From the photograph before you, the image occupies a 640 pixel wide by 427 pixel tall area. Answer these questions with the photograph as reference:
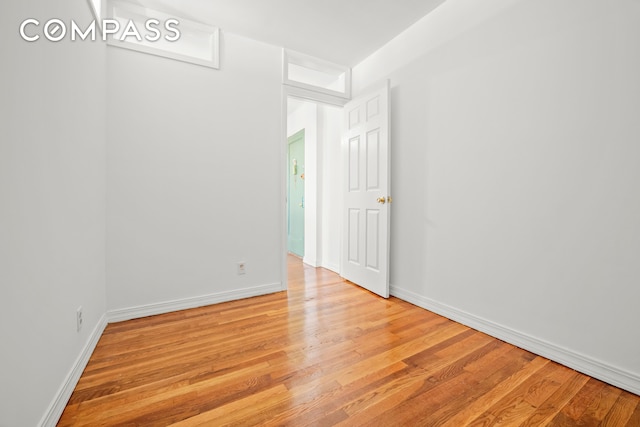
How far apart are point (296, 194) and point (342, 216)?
175 cm

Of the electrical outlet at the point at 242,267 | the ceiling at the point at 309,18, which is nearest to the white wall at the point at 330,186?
the ceiling at the point at 309,18

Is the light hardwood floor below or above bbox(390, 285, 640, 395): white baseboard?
below

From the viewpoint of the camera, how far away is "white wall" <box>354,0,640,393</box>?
4.85ft

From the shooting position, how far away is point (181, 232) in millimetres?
2496

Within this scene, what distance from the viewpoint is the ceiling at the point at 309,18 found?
2.34 m

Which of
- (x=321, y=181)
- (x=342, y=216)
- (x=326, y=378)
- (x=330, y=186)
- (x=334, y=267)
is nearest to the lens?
(x=326, y=378)

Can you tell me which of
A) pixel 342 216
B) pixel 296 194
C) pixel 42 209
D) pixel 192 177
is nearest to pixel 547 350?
pixel 342 216

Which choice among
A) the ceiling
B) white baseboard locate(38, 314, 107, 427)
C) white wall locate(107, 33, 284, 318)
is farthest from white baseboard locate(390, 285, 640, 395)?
the ceiling

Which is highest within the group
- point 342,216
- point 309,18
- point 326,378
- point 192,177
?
point 309,18

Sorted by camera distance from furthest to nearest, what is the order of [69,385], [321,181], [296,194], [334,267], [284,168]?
[296,194]
[321,181]
[334,267]
[284,168]
[69,385]

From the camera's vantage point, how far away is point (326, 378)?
152 cm

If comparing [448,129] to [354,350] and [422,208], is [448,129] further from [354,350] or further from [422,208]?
[354,350]

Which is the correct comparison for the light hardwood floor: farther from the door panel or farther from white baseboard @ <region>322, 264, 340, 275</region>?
the door panel

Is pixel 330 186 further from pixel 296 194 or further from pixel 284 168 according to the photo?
pixel 296 194
